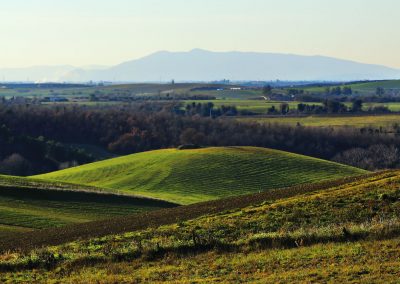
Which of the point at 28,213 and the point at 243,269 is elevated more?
the point at 243,269

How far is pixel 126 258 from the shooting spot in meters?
25.9

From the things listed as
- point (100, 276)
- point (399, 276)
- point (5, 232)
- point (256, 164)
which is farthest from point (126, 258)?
point (256, 164)

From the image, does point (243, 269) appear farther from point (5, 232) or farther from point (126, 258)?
point (5, 232)

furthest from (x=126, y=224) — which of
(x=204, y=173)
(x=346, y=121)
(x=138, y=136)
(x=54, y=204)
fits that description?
(x=346, y=121)

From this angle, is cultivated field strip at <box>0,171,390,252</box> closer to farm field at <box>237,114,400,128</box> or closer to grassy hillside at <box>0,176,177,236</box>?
grassy hillside at <box>0,176,177,236</box>

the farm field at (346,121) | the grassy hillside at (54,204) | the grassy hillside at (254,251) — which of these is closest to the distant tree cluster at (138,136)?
the farm field at (346,121)

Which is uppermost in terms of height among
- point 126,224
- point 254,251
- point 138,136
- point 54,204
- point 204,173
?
point 254,251

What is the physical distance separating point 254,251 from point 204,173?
6007 cm

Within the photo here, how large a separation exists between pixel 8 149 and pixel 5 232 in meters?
113

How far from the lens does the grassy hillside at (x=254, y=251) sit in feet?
70.8

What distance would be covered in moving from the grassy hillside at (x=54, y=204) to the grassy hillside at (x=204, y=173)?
937 centimetres

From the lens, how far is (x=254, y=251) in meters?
25.5

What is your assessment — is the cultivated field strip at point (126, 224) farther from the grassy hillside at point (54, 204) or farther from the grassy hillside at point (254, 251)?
the grassy hillside at point (54, 204)

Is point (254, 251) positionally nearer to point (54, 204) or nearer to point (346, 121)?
point (54, 204)
